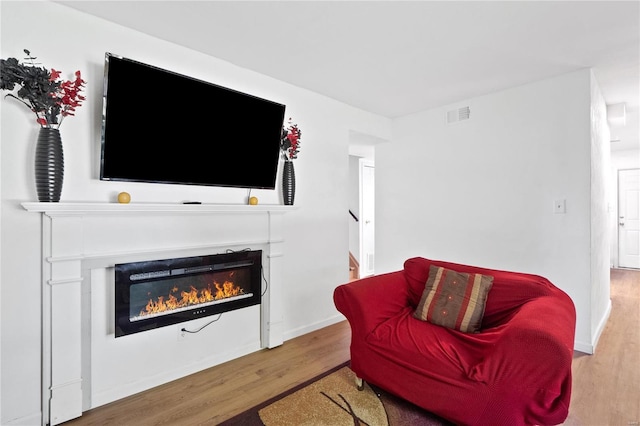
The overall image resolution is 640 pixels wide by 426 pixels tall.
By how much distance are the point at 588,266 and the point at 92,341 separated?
149 inches

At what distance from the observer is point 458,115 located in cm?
350

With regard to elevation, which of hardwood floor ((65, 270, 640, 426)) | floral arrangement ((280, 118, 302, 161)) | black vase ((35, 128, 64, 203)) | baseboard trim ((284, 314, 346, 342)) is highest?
floral arrangement ((280, 118, 302, 161))

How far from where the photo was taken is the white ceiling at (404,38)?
1874mm

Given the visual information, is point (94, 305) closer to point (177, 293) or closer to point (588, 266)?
point (177, 293)

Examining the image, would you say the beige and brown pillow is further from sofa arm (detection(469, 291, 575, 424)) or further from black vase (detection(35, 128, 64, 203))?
black vase (detection(35, 128, 64, 203))

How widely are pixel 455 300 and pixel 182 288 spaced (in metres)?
1.93

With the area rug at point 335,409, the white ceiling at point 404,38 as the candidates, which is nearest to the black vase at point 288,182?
the white ceiling at point 404,38

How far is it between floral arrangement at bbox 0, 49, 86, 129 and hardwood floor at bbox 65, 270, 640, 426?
177 cm

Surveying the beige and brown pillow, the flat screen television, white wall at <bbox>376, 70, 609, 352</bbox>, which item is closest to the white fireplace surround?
the flat screen television

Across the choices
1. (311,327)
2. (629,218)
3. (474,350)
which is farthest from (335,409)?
(629,218)

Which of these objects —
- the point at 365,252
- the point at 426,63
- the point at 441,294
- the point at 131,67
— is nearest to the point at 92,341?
the point at 131,67

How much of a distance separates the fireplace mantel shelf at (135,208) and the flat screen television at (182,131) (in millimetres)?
174

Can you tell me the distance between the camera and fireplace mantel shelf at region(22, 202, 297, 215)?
1713 millimetres

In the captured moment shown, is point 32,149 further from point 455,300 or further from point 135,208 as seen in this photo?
point 455,300
